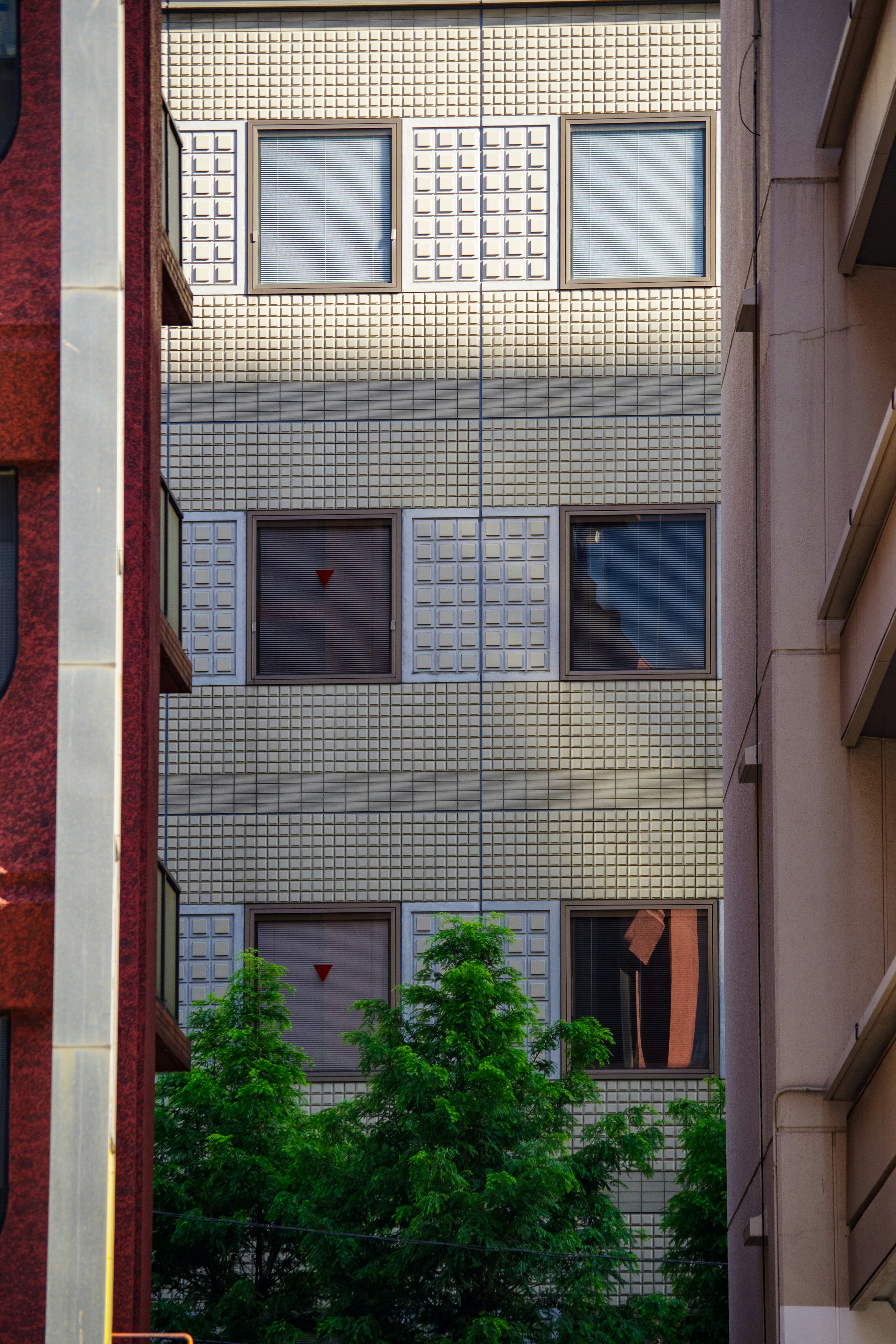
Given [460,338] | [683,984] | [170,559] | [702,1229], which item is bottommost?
[702,1229]

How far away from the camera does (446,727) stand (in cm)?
1812

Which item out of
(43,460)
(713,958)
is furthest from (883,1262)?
(713,958)

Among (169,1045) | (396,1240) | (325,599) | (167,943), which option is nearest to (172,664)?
(167,943)

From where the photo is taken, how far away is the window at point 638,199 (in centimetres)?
1880

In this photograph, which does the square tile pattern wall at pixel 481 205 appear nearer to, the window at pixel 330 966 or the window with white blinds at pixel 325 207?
the window with white blinds at pixel 325 207

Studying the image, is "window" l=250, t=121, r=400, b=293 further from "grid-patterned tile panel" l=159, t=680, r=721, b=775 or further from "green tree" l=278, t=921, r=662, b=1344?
"green tree" l=278, t=921, r=662, b=1344

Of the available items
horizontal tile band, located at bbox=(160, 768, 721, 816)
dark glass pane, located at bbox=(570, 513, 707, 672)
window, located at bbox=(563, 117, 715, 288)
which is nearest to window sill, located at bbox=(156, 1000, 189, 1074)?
horizontal tile band, located at bbox=(160, 768, 721, 816)

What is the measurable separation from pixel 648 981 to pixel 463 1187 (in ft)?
21.9

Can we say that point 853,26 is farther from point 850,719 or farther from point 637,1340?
point 637,1340

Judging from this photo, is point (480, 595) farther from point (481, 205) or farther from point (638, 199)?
point (638, 199)

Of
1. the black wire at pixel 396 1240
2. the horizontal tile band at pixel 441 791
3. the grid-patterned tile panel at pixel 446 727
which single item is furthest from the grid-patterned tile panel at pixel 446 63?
the black wire at pixel 396 1240

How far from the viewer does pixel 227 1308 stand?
512 inches

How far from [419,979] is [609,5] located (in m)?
11.7

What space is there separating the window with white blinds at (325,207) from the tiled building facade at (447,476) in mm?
197
